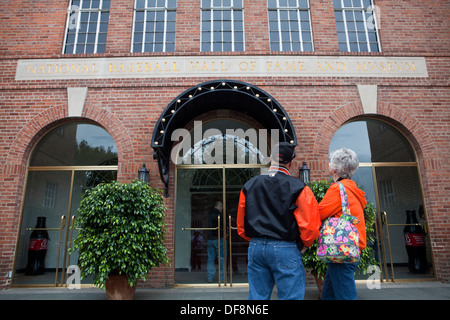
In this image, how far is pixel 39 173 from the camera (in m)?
7.39

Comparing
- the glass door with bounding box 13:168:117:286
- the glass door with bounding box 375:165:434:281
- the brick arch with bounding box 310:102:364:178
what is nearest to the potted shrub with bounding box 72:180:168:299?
the glass door with bounding box 13:168:117:286

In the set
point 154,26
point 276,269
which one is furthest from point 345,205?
point 154,26

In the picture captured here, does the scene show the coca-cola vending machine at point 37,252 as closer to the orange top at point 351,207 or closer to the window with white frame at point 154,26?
the window with white frame at point 154,26

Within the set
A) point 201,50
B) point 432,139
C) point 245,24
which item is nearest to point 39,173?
point 201,50

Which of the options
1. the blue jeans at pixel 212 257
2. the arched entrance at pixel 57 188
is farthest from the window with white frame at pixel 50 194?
the blue jeans at pixel 212 257

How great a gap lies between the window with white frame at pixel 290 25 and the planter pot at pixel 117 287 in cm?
636

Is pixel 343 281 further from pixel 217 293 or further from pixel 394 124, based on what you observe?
pixel 394 124

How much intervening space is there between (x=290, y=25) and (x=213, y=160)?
13.6 feet

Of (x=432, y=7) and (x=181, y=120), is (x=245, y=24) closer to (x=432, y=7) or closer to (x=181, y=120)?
(x=181, y=120)

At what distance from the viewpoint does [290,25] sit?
8.09m

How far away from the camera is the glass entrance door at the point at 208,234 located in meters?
6.87
